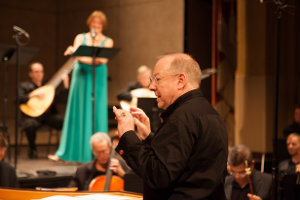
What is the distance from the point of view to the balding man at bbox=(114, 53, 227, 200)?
5.49 ft

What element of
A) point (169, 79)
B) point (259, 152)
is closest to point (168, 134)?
point (169, 79)

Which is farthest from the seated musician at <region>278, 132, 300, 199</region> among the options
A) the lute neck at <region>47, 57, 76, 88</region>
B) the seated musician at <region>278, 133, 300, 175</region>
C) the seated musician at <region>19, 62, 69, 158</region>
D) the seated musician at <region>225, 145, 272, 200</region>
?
the seated musician at <region>19, 62, 69, 158</region>

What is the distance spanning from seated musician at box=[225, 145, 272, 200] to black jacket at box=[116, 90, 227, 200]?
218cm

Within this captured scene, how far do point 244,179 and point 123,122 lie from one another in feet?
7.67

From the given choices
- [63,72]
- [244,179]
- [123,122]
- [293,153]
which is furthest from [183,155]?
[63,72]

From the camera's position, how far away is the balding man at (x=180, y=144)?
65.9 inches

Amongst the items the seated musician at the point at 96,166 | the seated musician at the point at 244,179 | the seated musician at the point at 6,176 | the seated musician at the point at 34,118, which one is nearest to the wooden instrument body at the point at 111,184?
the seated musician at the point at 96,166

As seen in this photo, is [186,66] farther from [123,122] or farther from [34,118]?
[34,118]

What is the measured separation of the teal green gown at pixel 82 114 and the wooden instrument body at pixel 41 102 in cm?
29

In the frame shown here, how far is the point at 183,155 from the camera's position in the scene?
5.47 feet

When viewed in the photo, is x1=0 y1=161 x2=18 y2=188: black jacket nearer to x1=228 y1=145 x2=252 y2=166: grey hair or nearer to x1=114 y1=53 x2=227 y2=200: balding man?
x1=228 y1=145 x2=252 y2=166: grey hair

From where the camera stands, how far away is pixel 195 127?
5.66 ft

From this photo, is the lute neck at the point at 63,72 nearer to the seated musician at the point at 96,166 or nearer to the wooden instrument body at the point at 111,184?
the seated musician at the point at 96,166

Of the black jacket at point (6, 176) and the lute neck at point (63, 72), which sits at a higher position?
the lute neck at point (63, 72)
